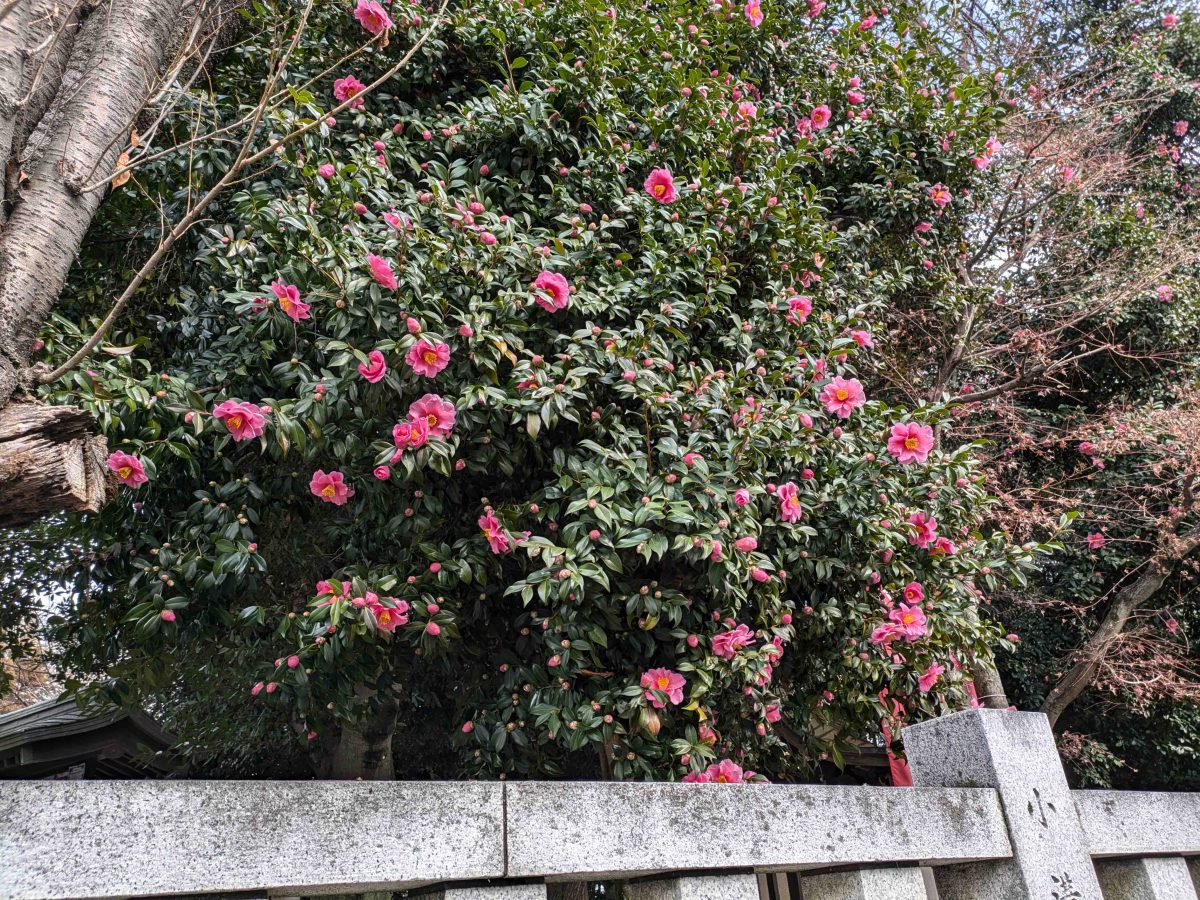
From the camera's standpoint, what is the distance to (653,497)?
2.54 metres

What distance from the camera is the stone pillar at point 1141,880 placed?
7.62ft

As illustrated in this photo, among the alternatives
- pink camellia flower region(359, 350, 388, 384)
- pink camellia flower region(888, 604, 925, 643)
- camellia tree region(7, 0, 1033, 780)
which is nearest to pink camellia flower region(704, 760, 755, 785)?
camellia tree region(7, 0, 1033, 780)

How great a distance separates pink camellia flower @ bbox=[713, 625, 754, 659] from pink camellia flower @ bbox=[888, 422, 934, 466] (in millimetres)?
931

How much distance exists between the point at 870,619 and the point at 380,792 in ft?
6.97

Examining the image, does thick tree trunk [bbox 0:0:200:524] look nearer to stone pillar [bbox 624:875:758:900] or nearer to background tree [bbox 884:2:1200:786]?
stone pillar [bbox 624:875:758:900]

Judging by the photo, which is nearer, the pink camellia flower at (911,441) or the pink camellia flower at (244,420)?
the pink camellia flower at (244,420)

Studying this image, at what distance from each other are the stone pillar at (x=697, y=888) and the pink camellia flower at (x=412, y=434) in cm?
134

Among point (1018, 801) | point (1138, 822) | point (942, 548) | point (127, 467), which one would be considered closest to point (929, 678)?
point (942, 548)

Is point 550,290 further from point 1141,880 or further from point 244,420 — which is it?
point 1141,880

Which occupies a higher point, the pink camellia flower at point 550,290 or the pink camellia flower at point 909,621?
the pink camellia flower at point 550,290

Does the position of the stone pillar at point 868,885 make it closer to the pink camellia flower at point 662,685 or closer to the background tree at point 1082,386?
the pink camellia flower at point 662,685

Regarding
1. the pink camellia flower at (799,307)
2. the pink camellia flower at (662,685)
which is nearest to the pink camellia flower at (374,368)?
the pink camellia flower at (662,685)

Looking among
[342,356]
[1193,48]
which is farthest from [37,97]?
[1193,48]

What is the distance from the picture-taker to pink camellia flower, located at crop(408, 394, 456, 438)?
2432 millimetres
